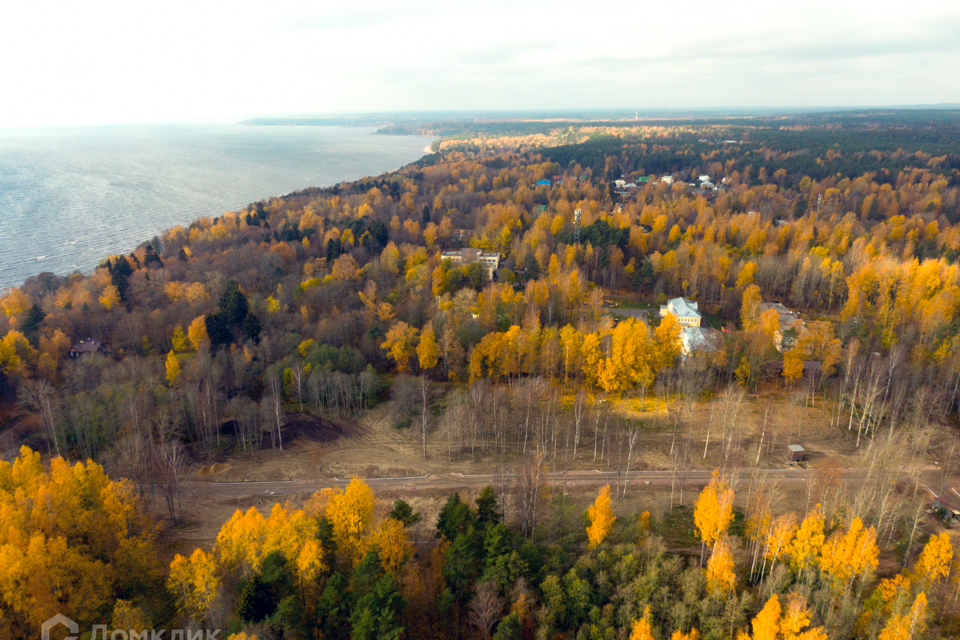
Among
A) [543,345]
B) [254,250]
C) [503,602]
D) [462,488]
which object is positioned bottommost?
[462,488]

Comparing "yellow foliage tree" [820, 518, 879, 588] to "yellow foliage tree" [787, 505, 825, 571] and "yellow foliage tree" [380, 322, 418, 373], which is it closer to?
"yellow foliage tree" [787, 505, 825, 571]

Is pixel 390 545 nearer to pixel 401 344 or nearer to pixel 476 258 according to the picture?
pixel 401 344

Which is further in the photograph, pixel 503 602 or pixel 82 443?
pixel 82 443

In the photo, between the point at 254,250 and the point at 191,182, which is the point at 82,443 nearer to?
the point at 254,250

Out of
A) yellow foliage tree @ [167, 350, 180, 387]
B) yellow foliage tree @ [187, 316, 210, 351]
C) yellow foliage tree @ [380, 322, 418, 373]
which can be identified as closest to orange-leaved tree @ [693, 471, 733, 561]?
yellow foliage tree @ [380, 322, 418, 373]

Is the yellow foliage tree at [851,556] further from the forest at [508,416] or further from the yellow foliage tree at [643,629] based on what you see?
the yellow foliage tree at [643,629]

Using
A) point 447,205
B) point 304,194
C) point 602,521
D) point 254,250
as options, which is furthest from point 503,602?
point 304,194

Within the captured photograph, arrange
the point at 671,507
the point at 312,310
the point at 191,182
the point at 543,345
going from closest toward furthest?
1. the point at 671,507
2. the point at 543,345
3. the point at 312,310
4. the point at 191,182
